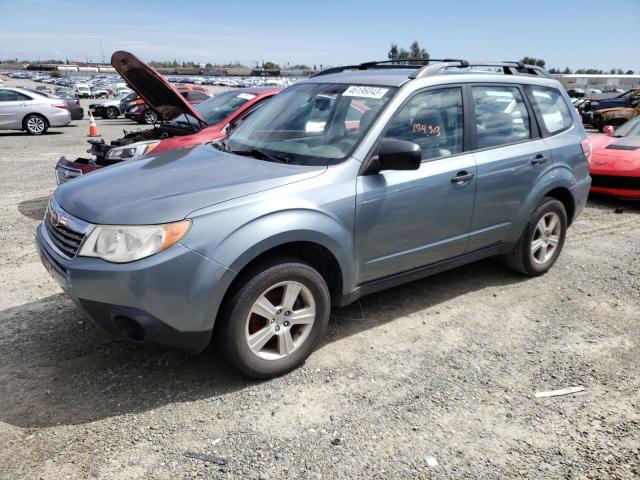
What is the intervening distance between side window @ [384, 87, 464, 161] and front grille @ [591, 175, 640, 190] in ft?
16.0

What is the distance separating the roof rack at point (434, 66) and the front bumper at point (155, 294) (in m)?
2.18

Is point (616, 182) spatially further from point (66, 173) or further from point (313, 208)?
point (66, 173)

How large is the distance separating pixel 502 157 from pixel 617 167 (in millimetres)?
4420

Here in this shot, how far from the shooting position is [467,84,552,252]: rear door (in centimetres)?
402

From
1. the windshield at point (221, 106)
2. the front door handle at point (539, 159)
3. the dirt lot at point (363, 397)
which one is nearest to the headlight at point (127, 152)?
the windshield at point (221, 106)

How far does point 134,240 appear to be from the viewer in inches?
105

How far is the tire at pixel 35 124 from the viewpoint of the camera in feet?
53.8

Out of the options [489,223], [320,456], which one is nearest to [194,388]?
[320,456]

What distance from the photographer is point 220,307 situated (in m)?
2.87

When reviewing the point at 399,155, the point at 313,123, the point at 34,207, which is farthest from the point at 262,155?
the point at 34,207

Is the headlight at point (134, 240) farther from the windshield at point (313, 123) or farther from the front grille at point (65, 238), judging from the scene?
the windshield at point (313, 123)

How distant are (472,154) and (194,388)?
8.51 ft

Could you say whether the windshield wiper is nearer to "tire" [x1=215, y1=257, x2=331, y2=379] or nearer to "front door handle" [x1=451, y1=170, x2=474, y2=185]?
"tire" [x1=215, y1=257, x2=331, y2=379]

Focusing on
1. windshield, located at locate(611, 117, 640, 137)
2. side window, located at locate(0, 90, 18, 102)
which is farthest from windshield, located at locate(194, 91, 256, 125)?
side window, located at locate(0, 90, 18, 102)
